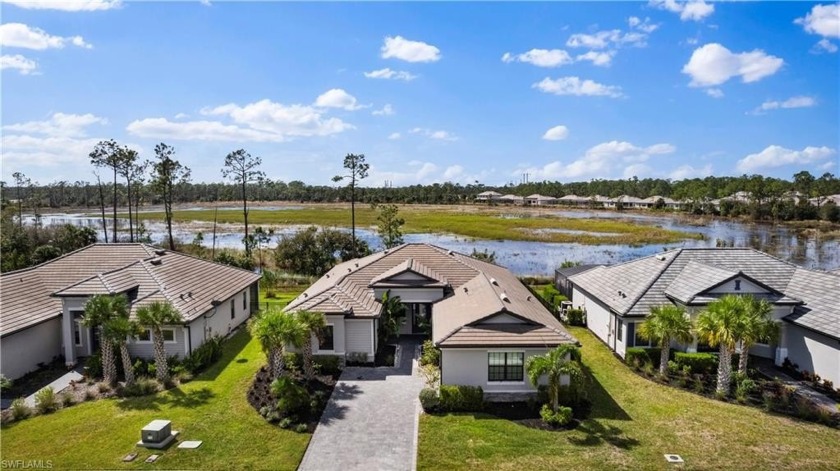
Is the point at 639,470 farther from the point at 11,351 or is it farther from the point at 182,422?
the point at 11,351

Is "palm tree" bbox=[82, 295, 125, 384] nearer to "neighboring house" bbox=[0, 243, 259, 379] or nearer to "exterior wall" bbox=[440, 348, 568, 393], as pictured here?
"neighboring house" bbox=[0, 243, 259, 379]

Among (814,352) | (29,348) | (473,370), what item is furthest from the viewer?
(29,348)

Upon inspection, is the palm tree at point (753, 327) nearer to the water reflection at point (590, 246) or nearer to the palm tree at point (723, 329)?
the palm tree at point (723, 329)

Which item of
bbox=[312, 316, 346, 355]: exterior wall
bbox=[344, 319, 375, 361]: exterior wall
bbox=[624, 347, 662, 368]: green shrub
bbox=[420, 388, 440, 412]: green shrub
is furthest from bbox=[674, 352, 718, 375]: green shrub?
bbox=[312, 316, 346, 355]: exterior wall

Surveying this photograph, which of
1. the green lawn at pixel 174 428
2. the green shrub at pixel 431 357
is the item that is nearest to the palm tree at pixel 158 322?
the green lawn at pixel 174 428

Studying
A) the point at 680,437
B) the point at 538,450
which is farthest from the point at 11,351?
the point at 680,437

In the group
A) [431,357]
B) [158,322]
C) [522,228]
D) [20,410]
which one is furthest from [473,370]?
[522,228]

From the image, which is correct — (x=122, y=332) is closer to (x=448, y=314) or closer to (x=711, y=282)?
(x=448, y=314)
